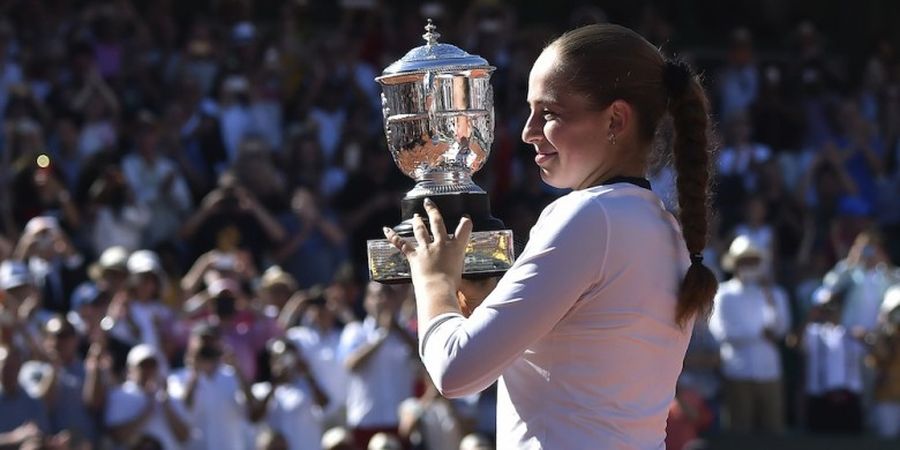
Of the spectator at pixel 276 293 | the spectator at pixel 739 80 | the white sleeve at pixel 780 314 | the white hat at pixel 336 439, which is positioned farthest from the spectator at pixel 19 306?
the spectator at pixel 739 80

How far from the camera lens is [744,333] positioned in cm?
1097

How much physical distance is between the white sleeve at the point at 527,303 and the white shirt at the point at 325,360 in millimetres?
7029

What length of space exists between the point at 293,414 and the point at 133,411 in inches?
39.6

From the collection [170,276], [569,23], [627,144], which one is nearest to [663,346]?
[627,144]

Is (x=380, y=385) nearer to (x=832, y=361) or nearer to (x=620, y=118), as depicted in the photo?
(x=832, y=361)

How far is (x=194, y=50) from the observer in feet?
39.7

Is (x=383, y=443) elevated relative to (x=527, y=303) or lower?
lower

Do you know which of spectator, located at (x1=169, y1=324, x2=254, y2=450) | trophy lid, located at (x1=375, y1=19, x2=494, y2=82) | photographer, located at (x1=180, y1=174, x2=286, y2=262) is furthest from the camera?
photographer, located at (x1=180, y1=174, x2=286, y2=262)

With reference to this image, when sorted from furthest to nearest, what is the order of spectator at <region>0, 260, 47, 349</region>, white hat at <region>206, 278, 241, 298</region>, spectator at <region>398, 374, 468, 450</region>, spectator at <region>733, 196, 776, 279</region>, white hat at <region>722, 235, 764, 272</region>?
1. spectator at <region>733, 196, 776, 279</region>
2. white hat at <region>722, 235, 764, 272</region>
3. white hat at <region>206, 278, 241, 298</region>
4. spectator at <region>398, 374, 468, 450</region>
5. spectator at <region>0, 260, 47, 349</region>

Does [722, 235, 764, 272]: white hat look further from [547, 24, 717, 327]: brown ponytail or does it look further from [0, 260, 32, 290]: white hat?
[547, 24, 717, 327]: brown ponytail

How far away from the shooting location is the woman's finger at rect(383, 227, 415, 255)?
2662mm

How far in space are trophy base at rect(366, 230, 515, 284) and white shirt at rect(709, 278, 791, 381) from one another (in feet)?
27.2

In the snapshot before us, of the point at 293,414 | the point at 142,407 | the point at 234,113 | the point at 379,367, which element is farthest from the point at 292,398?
the point at 234,113

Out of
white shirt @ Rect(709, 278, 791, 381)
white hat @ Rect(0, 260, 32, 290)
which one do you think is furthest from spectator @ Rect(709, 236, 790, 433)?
white hat @ Rect(0, 260, 32, 290)
